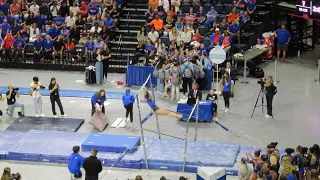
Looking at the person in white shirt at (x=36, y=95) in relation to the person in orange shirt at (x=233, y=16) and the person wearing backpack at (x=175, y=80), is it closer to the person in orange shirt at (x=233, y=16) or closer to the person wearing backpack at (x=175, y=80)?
the person wearing backpack at (x=175, y=80)

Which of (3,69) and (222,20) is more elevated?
(222,20)

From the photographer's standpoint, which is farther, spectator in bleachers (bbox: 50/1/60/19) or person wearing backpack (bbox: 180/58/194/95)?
spectator in bleachers (bbox: 50/1/60/19)

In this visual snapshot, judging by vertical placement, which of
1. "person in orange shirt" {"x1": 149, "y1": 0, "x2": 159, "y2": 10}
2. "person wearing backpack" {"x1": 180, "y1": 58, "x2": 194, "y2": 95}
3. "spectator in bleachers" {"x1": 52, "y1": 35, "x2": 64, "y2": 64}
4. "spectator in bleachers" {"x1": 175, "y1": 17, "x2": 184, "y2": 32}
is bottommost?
"person wearing backpack" {"x1": 180, "y1": 58, "x2": 194, "y2": 95}

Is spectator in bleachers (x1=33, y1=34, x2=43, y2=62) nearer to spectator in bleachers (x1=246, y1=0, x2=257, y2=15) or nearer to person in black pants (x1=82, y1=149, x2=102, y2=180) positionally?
spectator in bleachers (x1=246, y1=0, x2=257, y2=15)

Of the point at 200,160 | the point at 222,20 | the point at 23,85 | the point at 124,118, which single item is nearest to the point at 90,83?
the point at 23,85

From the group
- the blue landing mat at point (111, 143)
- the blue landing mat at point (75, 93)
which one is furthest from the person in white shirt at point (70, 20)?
the blue landing mat at point (111, 143)

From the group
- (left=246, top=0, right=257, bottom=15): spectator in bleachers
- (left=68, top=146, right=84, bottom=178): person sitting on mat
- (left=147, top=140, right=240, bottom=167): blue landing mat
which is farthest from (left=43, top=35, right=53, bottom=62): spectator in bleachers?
(left=68, top=146, right=84, bottom=178): person sitting on mat

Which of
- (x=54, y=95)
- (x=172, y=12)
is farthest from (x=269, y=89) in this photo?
(x=172, y=12)

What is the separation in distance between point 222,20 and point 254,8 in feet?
5.28

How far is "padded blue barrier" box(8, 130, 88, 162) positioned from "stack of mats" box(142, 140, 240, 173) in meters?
2.34

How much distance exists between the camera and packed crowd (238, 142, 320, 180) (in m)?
15.9

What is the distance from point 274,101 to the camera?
24.1 metres

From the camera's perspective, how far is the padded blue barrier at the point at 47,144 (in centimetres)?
1903

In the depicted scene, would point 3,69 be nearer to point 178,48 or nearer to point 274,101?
point 178,48
